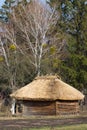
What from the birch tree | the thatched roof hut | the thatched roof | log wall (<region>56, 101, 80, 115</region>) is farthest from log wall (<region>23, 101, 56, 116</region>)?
the birch tree

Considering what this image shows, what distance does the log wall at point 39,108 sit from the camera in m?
39.0

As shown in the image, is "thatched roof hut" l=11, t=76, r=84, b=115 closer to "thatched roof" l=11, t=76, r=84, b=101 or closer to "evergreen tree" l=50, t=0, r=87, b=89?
"thatched roof" l=11, t=76, r=84, b=101

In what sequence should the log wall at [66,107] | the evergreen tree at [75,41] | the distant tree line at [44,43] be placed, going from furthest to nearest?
1. the evergreen tree at [75,41]
2. the distant tree line at [44,43]
3. the log wall at [66,107]

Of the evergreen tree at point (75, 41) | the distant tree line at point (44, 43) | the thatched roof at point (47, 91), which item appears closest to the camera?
the thatched roof at point (47, 91)

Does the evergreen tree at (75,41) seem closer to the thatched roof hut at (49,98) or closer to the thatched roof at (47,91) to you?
the thatched roof at (47,91)

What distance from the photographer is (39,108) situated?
39.2 meters

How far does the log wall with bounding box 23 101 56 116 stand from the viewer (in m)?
39.0

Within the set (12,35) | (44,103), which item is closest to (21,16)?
(12,35)

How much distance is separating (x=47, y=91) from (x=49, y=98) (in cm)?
142

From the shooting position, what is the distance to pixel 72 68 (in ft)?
167

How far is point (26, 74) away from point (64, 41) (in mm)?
6476

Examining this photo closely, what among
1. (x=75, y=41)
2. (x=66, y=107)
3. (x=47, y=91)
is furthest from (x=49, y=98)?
(x=75, y=41)

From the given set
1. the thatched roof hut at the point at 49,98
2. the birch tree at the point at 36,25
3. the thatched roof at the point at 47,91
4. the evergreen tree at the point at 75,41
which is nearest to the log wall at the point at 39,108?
the thatched roof hut at the point at 49,98

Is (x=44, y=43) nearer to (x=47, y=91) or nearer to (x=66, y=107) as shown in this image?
(x=47, y=91)
